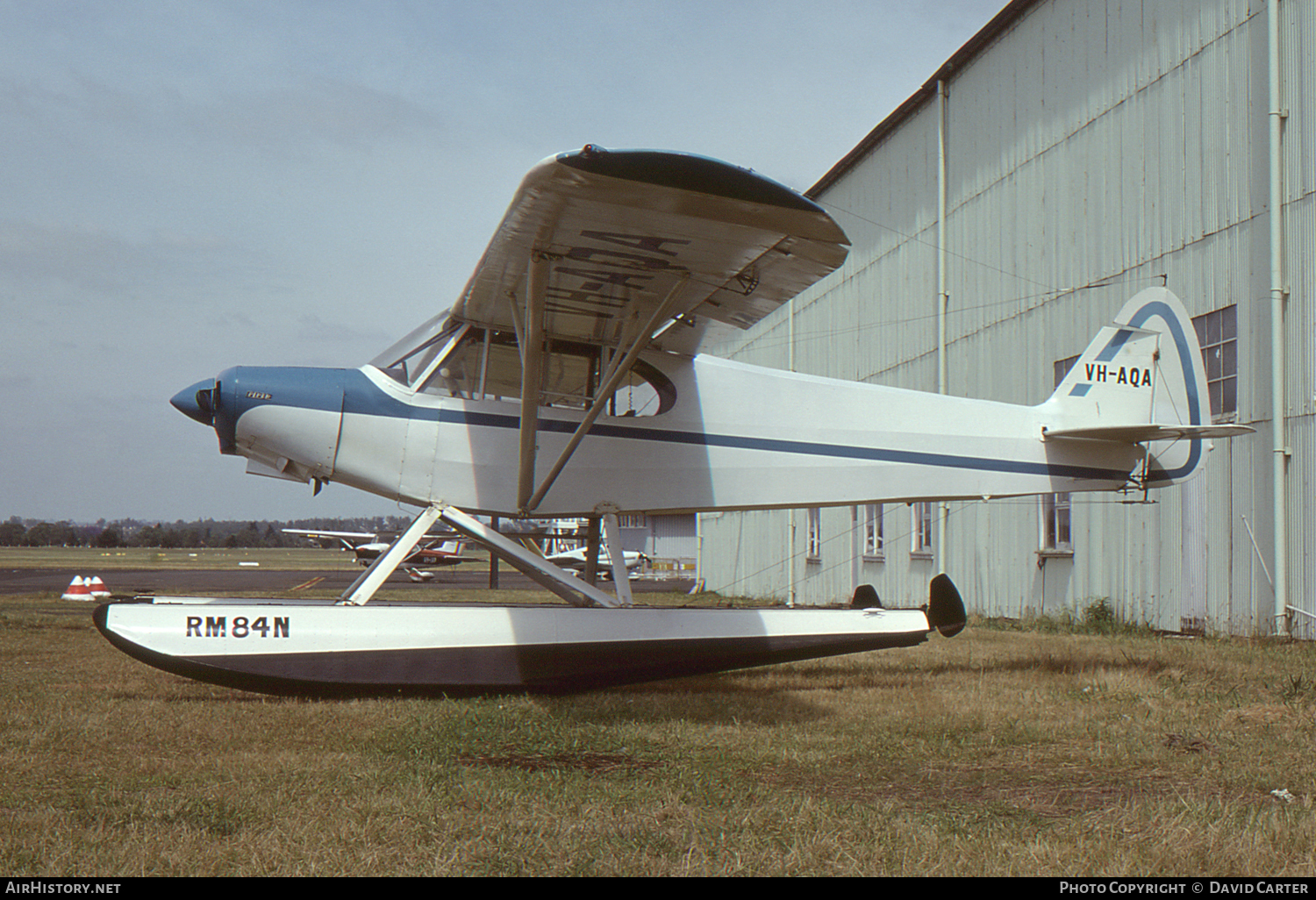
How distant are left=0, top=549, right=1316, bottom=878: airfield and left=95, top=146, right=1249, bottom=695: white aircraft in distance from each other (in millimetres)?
396

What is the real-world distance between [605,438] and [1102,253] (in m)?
8.62

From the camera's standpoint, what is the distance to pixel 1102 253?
509 inches

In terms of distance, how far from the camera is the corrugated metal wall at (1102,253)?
34.1 ft

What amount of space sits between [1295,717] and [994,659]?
3.35 metres

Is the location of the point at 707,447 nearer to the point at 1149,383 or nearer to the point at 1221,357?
the point at 1149,383

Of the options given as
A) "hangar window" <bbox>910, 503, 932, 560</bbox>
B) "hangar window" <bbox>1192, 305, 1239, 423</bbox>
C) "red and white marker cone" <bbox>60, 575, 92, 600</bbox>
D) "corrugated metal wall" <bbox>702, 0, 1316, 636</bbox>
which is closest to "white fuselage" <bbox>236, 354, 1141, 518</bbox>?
"corrugated metal wall" <bbox>702, 0, 1316, 636</bbox>

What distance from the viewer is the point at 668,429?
769cm

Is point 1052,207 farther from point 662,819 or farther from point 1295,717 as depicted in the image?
point 662,819

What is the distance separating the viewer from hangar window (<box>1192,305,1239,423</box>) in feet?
35.9

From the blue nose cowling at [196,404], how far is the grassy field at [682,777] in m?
1.96

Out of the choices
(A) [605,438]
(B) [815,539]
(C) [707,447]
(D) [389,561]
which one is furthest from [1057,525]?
(D) [389,561]

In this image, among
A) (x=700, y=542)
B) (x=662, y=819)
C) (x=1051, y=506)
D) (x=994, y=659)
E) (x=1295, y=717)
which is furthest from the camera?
(x=700, y=542)

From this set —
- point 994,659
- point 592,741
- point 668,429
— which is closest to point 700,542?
point 994,659

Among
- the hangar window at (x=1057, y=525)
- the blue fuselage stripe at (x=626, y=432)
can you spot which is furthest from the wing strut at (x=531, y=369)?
the hangar window at (x=1057, y=525)
